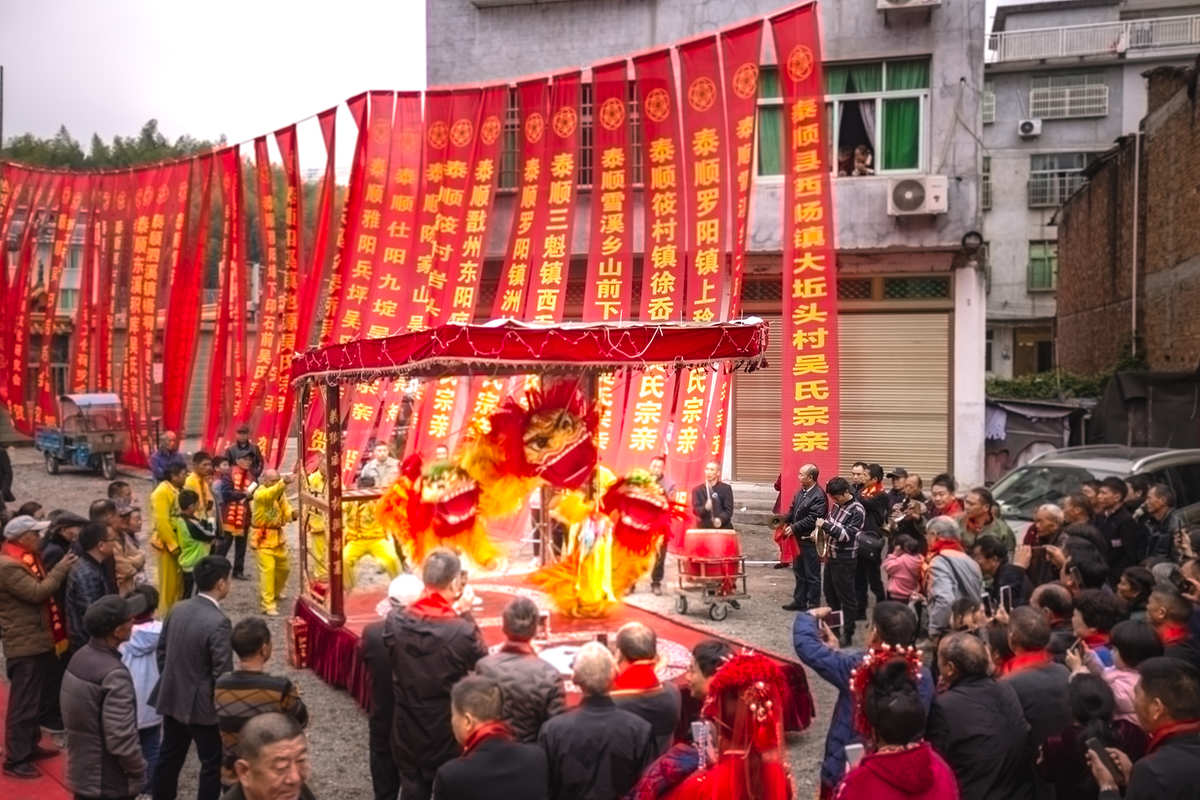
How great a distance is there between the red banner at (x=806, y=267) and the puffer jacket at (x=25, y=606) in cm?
849

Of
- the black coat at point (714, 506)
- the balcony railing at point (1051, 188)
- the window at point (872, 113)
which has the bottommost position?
the black coat at point (714, 506)

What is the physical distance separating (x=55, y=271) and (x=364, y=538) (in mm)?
15423

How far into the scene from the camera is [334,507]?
8.44 metres

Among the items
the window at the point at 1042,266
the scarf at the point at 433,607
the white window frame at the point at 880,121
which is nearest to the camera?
the scarf at the point at 433,607

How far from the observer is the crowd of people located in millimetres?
3475

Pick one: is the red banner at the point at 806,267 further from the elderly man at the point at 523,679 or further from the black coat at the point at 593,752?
the black coat at the point at 593,752

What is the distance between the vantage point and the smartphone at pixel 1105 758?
3598mm

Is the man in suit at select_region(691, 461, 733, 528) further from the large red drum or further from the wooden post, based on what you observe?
the wooden post

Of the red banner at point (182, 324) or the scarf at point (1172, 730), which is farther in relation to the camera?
the red banner at point (182, 324)

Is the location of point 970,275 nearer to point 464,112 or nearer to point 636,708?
point 464,112

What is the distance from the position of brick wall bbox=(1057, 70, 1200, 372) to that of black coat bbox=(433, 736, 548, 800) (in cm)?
1601

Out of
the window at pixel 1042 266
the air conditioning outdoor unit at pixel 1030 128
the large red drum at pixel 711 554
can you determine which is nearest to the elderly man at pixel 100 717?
the large red drum at pixel 711 554

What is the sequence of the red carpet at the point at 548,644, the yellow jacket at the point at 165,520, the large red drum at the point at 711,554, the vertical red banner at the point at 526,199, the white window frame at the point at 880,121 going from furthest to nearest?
the white window frame at the point at 880,121, the vertical red banner at the point at 526,199, the large red drum at the point at 711,554, the yellow jacket at the point at 165,520, the red carpet at the point at 548,644

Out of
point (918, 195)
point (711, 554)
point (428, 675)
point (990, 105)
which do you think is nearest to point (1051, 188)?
point (990, 105)
